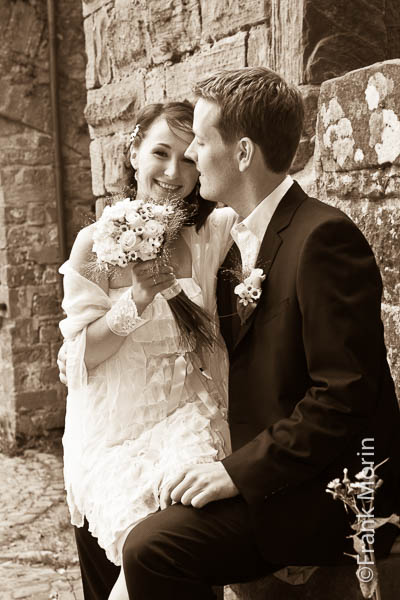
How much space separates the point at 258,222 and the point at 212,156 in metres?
0.23

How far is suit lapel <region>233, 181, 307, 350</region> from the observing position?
2365 millimetres

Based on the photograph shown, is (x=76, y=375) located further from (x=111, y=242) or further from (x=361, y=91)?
(x=361, y=91)

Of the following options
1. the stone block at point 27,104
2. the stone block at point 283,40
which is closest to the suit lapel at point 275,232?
the stone block at point 283,40

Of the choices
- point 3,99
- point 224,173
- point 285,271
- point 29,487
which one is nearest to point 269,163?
point 224,173

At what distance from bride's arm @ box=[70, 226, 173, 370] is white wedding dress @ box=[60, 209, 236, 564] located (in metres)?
0.03

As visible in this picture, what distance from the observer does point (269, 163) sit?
2.43 metres

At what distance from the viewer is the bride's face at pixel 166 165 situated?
115 inches

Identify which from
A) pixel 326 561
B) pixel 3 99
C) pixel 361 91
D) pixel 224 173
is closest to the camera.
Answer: pixel 326 561

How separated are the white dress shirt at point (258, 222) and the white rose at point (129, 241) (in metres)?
0.31

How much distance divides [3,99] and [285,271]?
17.0 ft

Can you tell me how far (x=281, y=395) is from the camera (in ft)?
7.52

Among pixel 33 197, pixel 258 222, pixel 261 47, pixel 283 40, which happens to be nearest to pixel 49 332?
pixel 33 197

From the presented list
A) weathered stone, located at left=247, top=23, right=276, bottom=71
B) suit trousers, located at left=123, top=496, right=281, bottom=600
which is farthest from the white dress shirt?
weathered stone, located at left=247, top=23, right=276, bottom=71

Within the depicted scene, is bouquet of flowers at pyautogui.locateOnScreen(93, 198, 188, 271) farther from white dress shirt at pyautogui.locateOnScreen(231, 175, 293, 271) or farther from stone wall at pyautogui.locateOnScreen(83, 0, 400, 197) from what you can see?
stone wall at pyautogui.locateOnScreen(83, 0, 400, 197)
